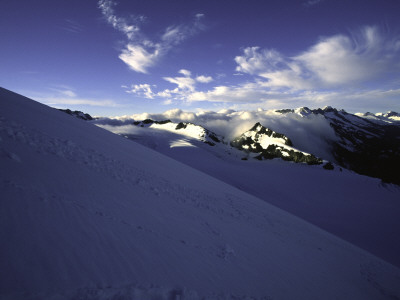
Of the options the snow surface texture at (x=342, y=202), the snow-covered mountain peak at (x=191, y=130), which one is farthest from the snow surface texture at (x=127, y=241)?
the snow-covered mountain peak at (x=191, y=130)

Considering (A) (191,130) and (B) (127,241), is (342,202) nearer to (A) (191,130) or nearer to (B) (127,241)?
(B) (127,241)

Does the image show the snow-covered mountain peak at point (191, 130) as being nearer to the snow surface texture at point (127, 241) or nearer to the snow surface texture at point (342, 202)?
the snow surface texture at point (342, 202)

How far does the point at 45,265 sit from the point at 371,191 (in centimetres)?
5754

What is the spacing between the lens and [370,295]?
6.92m

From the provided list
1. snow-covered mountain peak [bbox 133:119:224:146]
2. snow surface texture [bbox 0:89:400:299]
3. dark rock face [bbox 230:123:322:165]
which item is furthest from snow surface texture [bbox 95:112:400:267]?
snow-covered mountain peak [bbox 133:119:224:146]

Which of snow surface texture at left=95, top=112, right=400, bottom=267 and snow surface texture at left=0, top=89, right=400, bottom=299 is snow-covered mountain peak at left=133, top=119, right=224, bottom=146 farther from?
snow surface texture at left=0, top=89, right=400, bottom=299

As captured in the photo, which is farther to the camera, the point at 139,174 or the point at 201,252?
the point at 139,174

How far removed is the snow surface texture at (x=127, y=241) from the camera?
2.79m

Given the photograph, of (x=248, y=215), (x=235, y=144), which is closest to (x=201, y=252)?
(x=248, y=215)

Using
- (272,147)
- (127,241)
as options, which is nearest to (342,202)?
(127,241)

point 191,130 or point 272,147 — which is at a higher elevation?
point 191,130

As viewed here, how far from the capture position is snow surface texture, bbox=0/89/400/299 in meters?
2.79

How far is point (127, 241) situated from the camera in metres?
3.87

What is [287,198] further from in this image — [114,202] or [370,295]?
[114,202]
